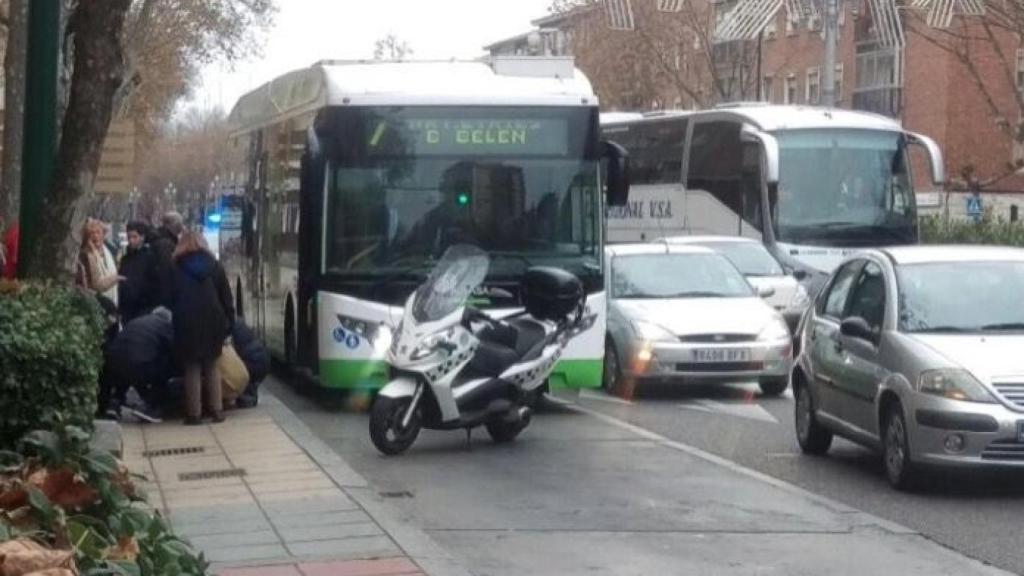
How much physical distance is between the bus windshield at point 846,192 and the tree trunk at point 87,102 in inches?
871

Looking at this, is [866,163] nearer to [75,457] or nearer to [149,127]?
[75,457]

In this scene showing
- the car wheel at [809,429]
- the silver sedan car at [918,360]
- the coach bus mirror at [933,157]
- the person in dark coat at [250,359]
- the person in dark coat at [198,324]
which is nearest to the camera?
the silver sedan car at [918,360]

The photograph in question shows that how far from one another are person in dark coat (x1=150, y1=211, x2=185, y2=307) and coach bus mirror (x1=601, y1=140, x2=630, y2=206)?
3804 millimetres

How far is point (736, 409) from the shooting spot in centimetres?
1930

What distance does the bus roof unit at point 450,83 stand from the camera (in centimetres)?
1784

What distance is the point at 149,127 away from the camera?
240 ft

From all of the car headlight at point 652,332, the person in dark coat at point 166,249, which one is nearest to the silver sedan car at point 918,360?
the car headlight at point 652,332

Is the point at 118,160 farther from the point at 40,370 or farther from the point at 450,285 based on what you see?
the point at 40,370

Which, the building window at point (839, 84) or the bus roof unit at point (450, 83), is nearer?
the bus roof unit at point (450, 83)

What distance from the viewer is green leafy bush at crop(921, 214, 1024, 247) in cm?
4300

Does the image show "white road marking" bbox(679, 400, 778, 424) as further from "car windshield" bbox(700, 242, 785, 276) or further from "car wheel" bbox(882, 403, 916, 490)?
"car windshield" bbox(700, 242, 785, 276)

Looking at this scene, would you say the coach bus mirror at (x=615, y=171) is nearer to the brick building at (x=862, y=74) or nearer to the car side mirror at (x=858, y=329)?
the car side mirror at (x=858, y=329)

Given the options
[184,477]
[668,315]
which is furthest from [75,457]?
[668,315]

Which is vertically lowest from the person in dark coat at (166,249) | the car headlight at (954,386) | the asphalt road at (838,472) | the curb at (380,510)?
the asphalt road at (838,472)
